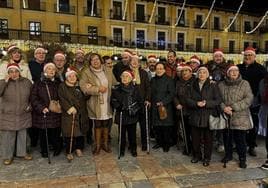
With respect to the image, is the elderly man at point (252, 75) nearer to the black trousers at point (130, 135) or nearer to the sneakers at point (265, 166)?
the sneakers at point (265, 166)

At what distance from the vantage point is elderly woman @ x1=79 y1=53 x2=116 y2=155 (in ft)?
→ 18.5

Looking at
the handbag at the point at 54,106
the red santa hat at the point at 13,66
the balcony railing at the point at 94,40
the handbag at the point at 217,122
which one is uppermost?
the balcony railing at the point at 94,40

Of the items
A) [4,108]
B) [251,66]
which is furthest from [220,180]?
[4,108]

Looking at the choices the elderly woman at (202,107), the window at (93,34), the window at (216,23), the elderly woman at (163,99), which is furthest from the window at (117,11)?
the elderly woman at (202,107)

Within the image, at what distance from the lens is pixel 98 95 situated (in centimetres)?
565

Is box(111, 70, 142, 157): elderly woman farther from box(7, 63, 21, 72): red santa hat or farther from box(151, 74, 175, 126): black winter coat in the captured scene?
box(7, 63, 21, 72): red santa hat

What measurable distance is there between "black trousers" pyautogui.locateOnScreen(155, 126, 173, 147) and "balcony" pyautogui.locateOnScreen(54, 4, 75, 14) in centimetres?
2904

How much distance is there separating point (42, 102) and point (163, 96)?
86.2 inches

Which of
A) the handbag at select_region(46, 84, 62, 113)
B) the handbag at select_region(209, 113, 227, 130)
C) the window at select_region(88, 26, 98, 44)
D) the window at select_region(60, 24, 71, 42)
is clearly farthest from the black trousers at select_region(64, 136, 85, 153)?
the window at select_region(88, 26, 98, 44)

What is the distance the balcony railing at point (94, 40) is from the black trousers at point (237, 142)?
2527cm

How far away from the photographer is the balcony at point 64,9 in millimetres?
32312

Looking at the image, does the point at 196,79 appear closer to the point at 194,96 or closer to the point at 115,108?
the point at 194,96

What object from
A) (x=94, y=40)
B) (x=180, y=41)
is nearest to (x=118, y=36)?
(x=94, y=40)

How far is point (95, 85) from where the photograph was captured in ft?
18.5
